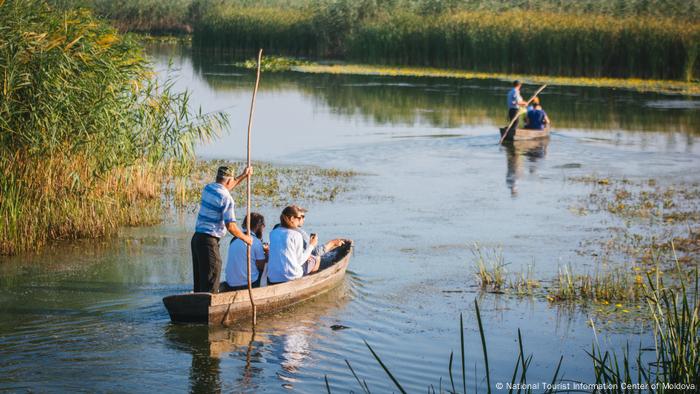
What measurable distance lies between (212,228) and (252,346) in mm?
1501

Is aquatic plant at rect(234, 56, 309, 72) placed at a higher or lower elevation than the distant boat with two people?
higher

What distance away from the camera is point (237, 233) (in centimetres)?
1140

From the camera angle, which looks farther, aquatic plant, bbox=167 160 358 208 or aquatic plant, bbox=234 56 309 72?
aquatic plant, bbox=234 56 309 72

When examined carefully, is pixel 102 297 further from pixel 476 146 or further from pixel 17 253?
pixel 476 146

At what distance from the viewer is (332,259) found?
554 inches

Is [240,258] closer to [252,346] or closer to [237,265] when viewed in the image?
[237,265]

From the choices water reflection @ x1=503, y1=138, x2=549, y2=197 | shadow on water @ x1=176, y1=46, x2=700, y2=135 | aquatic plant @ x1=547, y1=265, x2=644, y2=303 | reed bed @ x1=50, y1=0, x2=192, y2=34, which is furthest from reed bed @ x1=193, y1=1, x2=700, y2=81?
aquatic plant @ x1=547, y1=265, x2=644, y2=303

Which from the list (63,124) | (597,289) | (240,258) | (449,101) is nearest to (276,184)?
(63,124)

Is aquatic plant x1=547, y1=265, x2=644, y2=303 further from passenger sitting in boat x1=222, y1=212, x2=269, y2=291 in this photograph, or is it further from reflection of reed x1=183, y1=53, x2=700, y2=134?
reflection of reed x1=183, y1=53, x2=700, y2=134

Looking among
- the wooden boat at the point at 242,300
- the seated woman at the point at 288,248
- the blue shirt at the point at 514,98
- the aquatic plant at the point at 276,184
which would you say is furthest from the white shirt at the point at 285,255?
the blue shirt at the point at 514,98

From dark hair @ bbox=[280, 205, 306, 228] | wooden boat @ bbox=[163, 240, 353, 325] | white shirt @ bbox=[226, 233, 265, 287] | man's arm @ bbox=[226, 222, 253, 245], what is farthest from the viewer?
dark hair @ bbox=[280, 205, 306, 228]

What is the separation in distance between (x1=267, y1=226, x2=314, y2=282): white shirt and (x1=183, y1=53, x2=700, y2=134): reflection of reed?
63.6ft

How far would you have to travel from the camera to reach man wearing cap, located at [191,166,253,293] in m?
11.4

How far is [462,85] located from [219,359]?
3197cm
